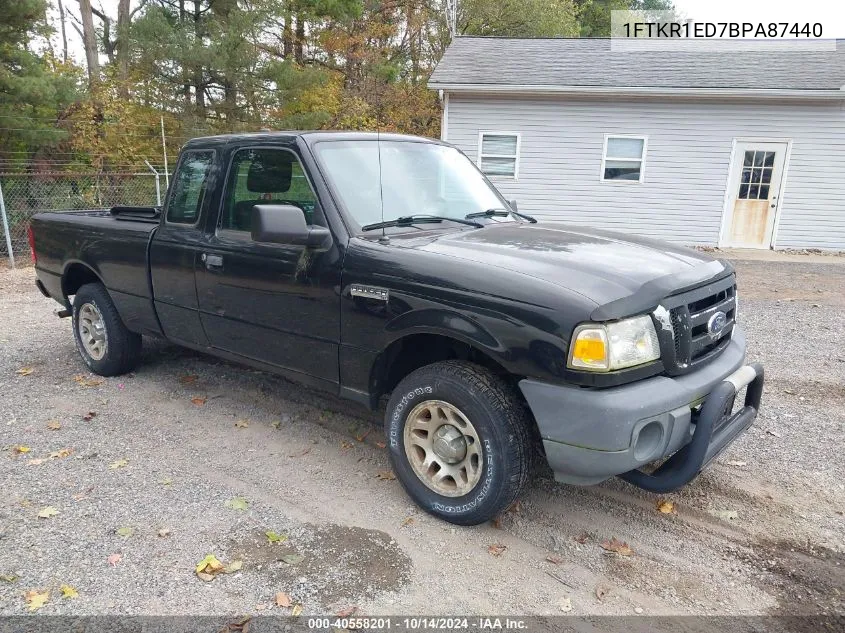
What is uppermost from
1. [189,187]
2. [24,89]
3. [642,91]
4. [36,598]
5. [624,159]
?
[642,91]

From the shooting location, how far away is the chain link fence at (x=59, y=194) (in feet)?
37.6

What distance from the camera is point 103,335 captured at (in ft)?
17.6

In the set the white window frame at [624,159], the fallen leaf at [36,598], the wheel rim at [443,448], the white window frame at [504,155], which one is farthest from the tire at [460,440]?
the white window frame at [624,159]

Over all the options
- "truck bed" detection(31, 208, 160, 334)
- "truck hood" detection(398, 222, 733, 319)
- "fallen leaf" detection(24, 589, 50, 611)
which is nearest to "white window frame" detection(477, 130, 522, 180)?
"truck bed" detection(31, 208, 160, 334)

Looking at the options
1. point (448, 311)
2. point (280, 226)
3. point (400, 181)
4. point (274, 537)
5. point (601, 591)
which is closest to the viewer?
point (601, 591)

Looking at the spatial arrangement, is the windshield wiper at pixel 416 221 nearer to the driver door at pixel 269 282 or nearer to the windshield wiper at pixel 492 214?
the windshield wiper at pixel 492 214

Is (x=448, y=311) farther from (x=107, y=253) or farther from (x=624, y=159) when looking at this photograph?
(x=624, y=159)

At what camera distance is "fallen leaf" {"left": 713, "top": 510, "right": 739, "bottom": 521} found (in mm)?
3355

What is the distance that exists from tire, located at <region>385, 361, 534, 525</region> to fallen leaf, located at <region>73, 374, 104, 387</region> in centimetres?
318

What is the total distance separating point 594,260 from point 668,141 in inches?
487

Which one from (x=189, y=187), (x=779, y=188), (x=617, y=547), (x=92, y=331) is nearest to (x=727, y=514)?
(x=617, y=547)

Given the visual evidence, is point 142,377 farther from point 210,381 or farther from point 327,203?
point 327,203

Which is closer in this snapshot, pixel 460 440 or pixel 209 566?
pixel 209 566

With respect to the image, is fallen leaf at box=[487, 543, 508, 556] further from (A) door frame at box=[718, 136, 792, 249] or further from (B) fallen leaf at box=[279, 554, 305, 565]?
(A) door frame at box=[718, 136, 792, 249]
